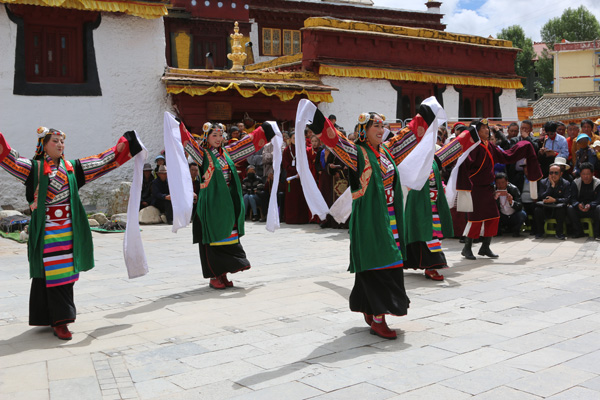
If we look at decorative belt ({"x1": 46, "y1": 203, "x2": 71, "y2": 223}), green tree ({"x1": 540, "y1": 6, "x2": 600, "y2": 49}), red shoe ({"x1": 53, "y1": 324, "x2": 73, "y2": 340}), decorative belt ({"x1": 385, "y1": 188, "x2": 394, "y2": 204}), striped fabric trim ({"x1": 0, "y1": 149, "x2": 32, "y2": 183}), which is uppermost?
green tree ({"x1": 540, "y1": 6, "x2": 600, "y2": 49})

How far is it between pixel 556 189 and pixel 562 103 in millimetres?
29303

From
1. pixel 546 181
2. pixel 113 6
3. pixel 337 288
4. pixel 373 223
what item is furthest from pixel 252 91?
pixel 373 223

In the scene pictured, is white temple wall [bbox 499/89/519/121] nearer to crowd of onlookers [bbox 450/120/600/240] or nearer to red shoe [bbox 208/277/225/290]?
crowd of onlookers [bbox 450/120/600/240]

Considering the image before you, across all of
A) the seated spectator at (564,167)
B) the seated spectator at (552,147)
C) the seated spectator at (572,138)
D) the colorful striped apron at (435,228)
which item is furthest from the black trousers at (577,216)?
the colorful striped apron at (435,228)

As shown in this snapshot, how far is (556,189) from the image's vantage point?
10945mm

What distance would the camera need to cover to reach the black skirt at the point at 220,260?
7.54 meters

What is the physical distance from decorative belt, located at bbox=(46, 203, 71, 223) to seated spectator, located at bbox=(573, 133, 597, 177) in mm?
8377

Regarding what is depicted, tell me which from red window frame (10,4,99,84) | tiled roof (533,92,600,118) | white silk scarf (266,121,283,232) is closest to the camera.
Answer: white silk scarf (266,121,283,232)

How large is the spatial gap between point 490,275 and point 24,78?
1167 cm

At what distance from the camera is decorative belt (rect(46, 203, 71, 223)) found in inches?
231

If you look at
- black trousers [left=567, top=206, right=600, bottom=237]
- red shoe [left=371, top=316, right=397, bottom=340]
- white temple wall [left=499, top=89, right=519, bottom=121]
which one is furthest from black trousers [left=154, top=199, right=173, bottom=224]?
white temple wall [left=499, top=89, right=519, bottom=121]

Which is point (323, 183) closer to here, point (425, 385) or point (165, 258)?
point (165, 258)

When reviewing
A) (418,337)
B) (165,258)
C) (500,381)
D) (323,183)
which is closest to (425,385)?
(500,381)

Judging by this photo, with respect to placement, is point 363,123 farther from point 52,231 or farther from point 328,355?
point 52,231
